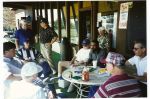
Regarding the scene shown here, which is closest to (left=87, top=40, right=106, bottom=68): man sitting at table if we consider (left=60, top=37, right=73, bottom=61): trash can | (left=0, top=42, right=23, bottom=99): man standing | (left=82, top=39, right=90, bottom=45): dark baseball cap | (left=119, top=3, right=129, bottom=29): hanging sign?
(left=82, top=39, right=90, bottom=45): dark baseball cap

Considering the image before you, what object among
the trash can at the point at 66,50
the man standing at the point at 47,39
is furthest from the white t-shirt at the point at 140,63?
the man standing at the point at 47,39

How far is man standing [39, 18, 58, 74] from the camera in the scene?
96.3 inches

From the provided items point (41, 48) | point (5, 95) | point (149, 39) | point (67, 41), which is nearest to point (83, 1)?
point (67, 41)

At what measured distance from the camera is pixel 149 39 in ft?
8.43

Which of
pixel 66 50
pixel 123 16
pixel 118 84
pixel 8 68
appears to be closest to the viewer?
pixel 118 84

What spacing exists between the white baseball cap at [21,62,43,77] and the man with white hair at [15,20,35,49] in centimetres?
21

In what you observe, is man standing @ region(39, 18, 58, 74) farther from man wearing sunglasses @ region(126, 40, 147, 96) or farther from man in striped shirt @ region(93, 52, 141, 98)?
man wearing sunglasses @ region(126, 40, 147, 96)

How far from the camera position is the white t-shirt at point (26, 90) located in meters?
2.41

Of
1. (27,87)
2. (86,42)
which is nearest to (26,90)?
(27,87)

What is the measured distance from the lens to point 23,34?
2.45m

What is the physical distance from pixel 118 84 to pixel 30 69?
88cm

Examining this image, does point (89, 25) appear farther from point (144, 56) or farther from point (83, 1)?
point (144, 56)

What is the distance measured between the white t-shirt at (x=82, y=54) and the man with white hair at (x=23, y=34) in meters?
0.50

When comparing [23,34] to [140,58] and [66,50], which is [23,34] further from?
[140,58]
